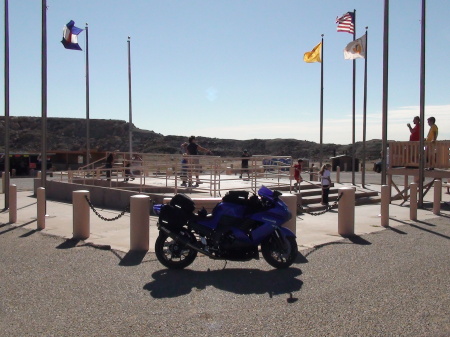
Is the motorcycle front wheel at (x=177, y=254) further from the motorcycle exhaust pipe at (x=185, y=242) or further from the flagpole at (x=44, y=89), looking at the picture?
the flagpole at (x=44, y=89)

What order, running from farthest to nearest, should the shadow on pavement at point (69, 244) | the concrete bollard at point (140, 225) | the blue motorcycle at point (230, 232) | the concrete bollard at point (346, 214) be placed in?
the concrete bollard at point (346, 214), the shadow on pavement at point (69, 244), the concrete bollard at point (140, 225), the blue motorcycle at point (230, 232)

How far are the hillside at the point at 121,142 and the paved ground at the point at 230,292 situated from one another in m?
64.8

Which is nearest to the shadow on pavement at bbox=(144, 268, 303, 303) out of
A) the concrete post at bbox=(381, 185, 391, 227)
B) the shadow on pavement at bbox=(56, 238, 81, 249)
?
the shadow on pavement at bbox=(56, 238, 81, 249)

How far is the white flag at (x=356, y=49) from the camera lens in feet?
72.2

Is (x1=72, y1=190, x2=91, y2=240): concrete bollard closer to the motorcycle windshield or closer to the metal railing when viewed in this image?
the motorcycle windshield

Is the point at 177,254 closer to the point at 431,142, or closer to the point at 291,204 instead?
the point at 291,204

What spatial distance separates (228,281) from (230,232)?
775 mm

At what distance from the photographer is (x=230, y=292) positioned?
6.59 meters

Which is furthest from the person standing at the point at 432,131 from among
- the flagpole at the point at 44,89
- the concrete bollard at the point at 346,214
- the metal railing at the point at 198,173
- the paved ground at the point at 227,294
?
the flagpole at the point at 44,89

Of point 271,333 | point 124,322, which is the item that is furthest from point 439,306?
point 124,322

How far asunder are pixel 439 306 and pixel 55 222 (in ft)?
30.7

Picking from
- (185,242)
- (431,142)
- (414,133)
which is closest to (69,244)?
(185,242)

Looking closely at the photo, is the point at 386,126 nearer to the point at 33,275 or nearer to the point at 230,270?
the point at 230,270

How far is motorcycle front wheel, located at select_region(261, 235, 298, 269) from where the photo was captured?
777cm
